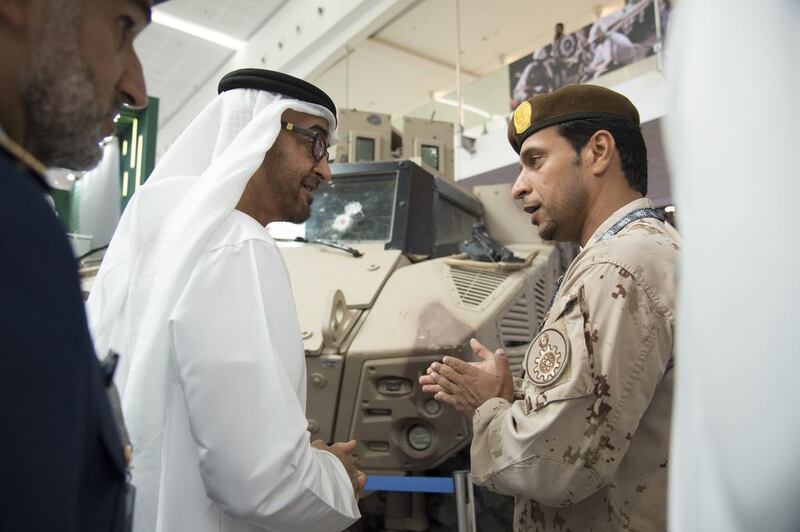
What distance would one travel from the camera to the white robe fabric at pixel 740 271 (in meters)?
0.53

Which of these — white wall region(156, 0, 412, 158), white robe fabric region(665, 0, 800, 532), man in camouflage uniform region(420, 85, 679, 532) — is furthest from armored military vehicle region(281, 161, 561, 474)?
white wall region(156, 0, 412, 158)

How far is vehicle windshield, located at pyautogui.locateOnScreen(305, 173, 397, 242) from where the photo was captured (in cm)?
387

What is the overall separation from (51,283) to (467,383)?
1344 mm

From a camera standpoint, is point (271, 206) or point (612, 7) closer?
point (271, 206)

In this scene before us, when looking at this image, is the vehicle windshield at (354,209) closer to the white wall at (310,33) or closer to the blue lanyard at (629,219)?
the blue lanyard at (629,219)

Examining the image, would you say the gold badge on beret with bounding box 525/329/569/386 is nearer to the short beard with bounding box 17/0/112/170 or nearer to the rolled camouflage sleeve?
the rolled camouflage sleeve

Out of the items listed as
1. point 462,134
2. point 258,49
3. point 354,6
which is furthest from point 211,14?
point 462,134

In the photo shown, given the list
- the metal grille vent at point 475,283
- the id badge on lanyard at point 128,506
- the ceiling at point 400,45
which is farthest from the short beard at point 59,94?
the ceiling at point 400,45

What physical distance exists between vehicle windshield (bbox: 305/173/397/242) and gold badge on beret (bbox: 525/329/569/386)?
2.26 m

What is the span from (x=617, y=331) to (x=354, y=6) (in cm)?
936

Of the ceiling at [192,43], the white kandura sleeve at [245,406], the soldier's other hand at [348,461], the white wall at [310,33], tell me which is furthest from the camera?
the ceiling at [192,43]

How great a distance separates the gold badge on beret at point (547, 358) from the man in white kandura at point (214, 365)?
1.79 feet

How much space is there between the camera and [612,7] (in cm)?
1053

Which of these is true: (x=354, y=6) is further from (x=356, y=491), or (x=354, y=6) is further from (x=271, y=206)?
(x=356, y=491)
